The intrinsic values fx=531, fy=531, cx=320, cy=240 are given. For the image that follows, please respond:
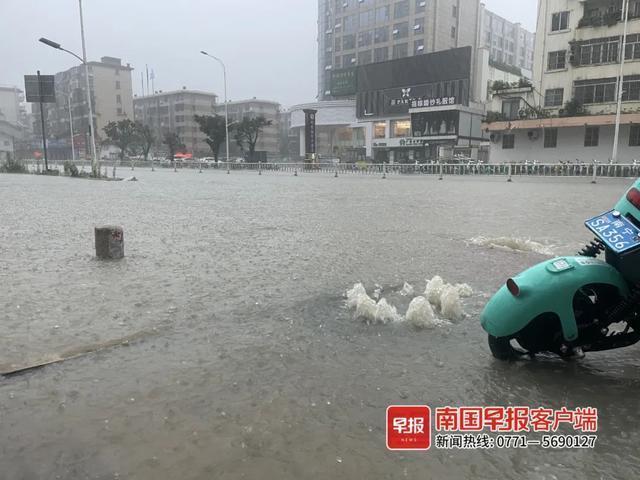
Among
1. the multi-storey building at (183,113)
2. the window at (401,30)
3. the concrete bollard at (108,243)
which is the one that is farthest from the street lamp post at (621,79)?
the multi-storey building at (183,113)

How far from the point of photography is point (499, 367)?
314cm

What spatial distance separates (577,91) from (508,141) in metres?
5.64

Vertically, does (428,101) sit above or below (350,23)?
below

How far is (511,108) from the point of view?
128 feet

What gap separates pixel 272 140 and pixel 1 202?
288ft

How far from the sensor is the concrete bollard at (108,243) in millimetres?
6078

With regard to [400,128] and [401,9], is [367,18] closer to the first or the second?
[401,9]

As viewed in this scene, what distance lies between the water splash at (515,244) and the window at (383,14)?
2965 inches

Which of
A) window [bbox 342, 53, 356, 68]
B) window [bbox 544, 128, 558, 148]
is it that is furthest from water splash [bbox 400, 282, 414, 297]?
window [bbox 342, 53, 356, 68]

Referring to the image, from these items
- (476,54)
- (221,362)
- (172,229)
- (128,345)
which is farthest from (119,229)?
(476,54)

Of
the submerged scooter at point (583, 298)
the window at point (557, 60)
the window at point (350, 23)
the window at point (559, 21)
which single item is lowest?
the submerged scooter at point (583, 298)

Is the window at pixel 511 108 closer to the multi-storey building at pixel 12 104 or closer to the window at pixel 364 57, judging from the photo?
the window at pixel 364 57

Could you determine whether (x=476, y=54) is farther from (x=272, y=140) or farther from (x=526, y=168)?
(x=272, y=140)

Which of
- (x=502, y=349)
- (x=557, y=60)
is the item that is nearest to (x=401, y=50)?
(x=557, y=60)
